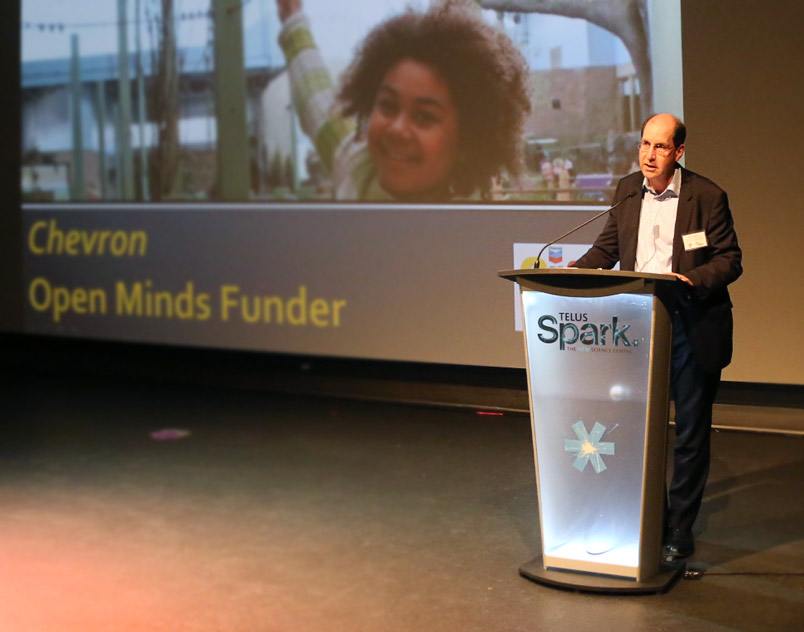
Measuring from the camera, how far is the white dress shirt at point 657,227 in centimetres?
281

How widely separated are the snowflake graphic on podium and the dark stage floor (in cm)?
24

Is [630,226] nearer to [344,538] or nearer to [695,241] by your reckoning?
[695,241]

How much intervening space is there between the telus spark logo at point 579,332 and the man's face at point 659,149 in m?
0.42

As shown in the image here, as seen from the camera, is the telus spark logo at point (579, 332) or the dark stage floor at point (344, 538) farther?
the dark stage floor at point (344, 538)

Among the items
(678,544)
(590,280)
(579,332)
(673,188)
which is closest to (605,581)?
(678,544)

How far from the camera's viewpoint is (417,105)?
16.3 ft

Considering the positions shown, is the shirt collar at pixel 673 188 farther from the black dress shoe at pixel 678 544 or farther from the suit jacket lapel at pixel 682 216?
the black dress shoe at pixel 678 544

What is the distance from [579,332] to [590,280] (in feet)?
0.54

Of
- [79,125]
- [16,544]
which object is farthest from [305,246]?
[16,544]

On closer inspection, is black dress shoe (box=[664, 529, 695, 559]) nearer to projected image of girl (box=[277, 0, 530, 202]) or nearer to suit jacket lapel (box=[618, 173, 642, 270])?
suit jacket lapel (box=[618, 173, 642, 270])

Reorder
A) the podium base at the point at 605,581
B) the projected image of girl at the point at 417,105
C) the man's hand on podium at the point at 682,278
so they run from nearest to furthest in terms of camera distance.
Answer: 1. the man's hand on podium at the point at 682,278
2. the podium base at the point at 605,581
3. the projected image of girl at the point at 417,105

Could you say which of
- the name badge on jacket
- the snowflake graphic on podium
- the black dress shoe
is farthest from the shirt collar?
the black dress shoe

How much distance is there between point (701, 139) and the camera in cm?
353

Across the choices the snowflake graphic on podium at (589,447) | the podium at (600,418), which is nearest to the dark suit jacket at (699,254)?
the podium at (600,418)
